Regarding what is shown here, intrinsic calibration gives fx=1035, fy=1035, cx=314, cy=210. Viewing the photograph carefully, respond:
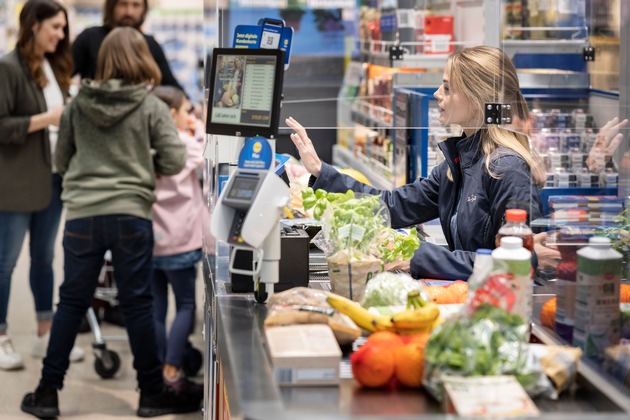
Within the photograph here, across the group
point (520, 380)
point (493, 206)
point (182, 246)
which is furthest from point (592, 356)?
point (182, 246)

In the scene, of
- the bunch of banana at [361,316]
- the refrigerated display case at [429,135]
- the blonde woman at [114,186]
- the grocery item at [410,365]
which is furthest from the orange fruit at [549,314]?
the blonde woman at [114,186]

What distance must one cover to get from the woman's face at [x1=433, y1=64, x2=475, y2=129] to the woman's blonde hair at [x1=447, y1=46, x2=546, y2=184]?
17 millimetres

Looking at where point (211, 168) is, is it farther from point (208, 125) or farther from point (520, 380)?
point (520, 380)

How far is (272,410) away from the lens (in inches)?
81.0

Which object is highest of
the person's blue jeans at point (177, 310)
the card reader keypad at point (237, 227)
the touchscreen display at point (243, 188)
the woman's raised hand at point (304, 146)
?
the woman's raised hand at point (304, 146)

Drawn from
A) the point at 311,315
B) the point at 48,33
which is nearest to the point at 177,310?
the point at 48,33

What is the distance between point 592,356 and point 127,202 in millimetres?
2953

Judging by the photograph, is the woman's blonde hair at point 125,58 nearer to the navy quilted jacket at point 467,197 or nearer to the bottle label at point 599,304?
the navy quilted jacket at point 467,197

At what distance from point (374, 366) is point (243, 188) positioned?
2.43 feet

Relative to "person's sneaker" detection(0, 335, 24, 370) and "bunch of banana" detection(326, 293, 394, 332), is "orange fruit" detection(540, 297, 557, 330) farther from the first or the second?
"person's sneaker" detection(0, 335, 24, 370)

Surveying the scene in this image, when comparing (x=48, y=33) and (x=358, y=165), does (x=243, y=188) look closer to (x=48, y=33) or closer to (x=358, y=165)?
(x=358, y=165)

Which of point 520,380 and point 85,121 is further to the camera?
point 85,121

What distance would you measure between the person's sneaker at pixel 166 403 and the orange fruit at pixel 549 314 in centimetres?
286

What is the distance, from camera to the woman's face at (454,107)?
11.5ft
